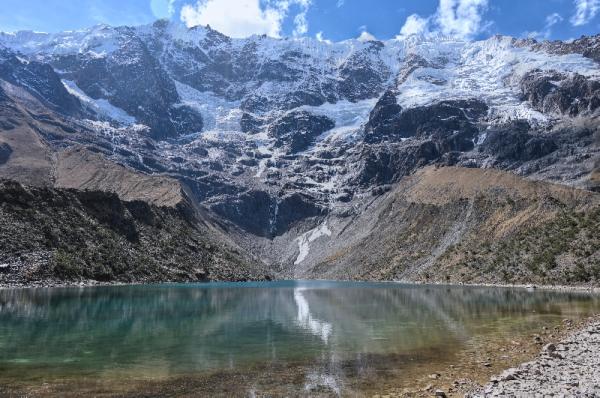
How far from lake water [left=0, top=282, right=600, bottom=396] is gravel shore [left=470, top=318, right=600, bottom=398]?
4.96m

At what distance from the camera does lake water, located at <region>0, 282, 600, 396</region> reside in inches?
976

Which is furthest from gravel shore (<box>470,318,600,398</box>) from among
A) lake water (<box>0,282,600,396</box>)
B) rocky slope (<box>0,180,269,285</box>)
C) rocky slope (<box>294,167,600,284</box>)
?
rocky slope (<box>0,180,269,285</box>)

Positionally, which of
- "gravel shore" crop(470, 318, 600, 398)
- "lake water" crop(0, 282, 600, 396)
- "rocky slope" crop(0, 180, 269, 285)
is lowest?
"lake water" crop(0, 282, 600, 396)

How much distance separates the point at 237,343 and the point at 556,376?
21212mm

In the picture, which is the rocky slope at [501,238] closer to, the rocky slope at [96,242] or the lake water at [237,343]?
the lake water at [237,343]

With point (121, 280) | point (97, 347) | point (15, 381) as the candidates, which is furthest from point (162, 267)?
point (15, 381)

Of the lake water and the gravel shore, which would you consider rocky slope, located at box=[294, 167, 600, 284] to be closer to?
the lake water

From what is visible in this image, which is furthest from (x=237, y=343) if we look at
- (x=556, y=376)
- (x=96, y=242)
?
(x=96, y=242)

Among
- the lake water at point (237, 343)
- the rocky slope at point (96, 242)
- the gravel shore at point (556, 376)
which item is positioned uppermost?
the rocky slope at point (96, 242)

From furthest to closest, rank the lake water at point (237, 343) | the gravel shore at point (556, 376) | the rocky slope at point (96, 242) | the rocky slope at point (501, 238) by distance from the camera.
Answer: the rocky slope at point (501, 238)
the rocky slope at point (96, 242)
the lake water at point (237, 343)
the gravel shore at point (556, 376)

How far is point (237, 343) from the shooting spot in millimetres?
37188

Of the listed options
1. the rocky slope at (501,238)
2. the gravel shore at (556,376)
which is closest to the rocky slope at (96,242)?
the rocky slope at (501,238)

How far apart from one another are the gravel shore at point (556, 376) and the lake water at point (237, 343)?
496cm

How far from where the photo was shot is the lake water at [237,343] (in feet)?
81.3
